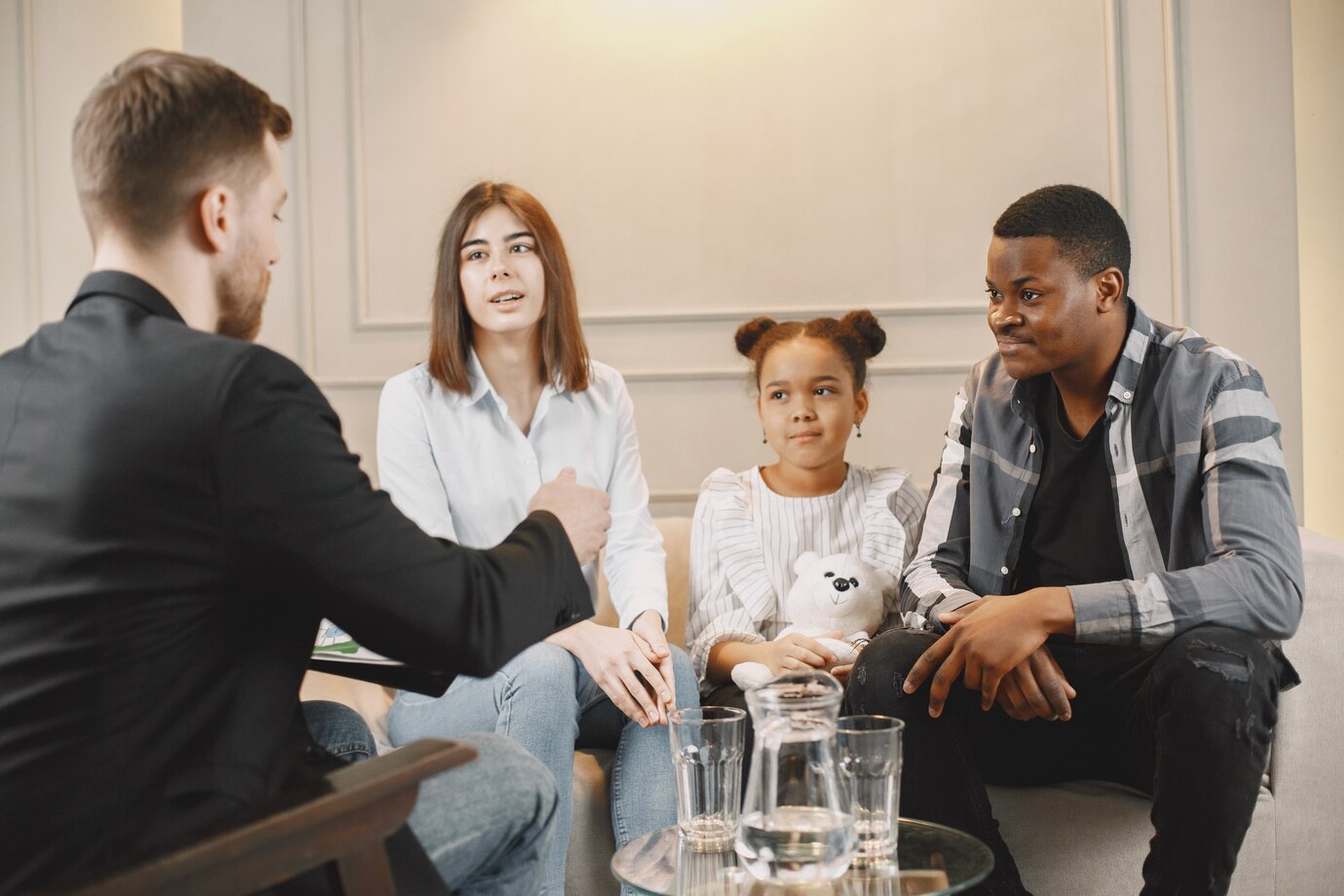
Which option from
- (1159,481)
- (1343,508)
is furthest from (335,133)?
(1343,508)

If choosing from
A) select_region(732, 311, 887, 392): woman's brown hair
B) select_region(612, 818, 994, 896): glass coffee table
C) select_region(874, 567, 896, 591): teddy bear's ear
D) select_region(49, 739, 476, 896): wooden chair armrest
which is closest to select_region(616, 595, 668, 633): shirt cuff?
select_region(874, 567, 896, 591): teddy bear's ear

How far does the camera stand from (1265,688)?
1.64 metres

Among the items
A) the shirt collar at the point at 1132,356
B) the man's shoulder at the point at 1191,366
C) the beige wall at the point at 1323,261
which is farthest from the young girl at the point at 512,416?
the beige wall at the point at 1323,261

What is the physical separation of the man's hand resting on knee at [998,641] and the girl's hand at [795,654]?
1.27ft

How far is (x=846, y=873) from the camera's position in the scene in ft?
4.39

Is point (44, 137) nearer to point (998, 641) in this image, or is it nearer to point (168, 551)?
point (168, 551)

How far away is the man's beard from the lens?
1262 mm

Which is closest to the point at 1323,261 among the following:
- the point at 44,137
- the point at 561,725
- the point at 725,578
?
the point at 725,578

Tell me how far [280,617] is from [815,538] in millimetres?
1469

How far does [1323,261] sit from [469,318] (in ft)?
8.59

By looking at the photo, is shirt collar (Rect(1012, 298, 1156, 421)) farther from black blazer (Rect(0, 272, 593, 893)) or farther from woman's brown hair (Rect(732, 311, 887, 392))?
black blazer (Rect(0, 272, 593, 893))

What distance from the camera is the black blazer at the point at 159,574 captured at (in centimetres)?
102

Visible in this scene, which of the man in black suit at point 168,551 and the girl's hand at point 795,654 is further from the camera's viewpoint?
the girl's hand at point 795,654

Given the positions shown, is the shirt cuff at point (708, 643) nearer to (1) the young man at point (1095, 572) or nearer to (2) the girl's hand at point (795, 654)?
(2) the girl's hand at point (795, 654)
